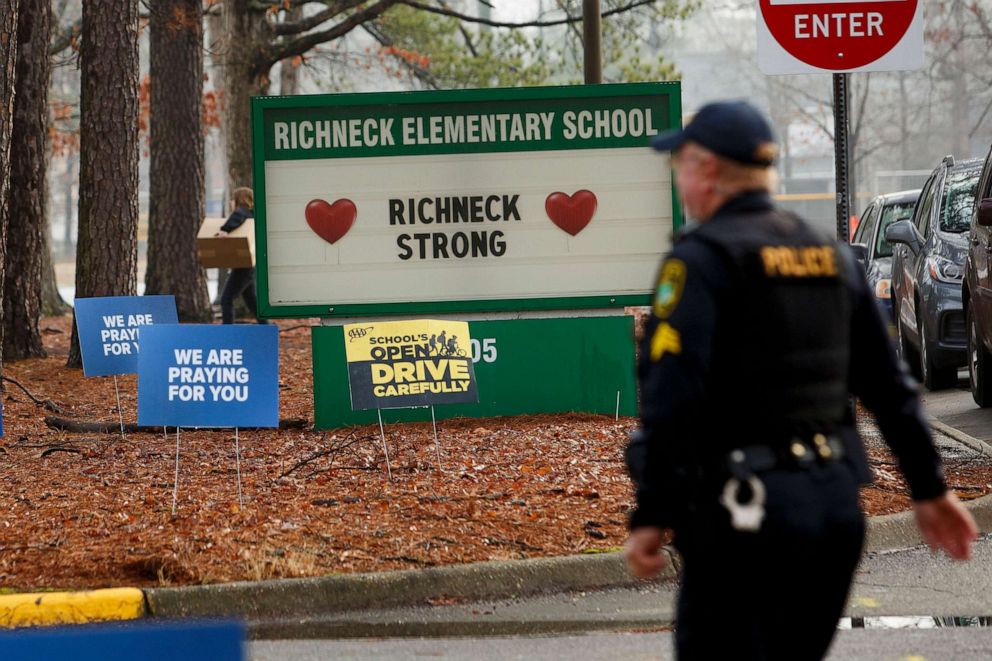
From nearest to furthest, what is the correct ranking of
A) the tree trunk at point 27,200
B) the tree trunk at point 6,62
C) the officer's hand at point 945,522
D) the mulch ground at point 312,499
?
1. the officer's hand at point 945,522
2. the mulch ground at point 312,499
3. the tree trunk at point 6,62
4. the tree trunk at point 27,200

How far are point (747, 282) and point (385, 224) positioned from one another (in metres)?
8.60

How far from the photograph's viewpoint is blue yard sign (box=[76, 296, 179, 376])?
479 inches

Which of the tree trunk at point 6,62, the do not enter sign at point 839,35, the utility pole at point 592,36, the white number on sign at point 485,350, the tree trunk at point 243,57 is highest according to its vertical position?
the tree trunk at point 243,57

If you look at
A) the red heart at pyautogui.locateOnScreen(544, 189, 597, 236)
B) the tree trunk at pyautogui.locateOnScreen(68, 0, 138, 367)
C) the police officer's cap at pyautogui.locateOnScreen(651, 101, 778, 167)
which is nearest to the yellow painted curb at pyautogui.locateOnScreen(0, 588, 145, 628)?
the police officer's cap at pyautogui.locateOnScreen(651, 101, 778, 167)

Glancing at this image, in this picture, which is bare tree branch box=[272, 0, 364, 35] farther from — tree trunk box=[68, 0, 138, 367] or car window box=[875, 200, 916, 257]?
car window box=[875, 200, 916, 257]

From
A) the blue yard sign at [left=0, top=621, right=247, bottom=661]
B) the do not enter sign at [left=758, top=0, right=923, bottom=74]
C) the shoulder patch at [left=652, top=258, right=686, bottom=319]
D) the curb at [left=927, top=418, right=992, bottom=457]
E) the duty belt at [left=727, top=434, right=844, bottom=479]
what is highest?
the do not enter sign at [left=758, top=0, right=923, bottom=74]

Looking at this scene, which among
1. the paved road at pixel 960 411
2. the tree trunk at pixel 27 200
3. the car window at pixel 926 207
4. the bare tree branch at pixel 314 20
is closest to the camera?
Answer: the paved road at pixel 960 411

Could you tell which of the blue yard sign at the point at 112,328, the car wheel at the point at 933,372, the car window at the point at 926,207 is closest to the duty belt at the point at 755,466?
the blue yard sign at the point at 112,328

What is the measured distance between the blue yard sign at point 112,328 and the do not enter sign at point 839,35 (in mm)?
5773

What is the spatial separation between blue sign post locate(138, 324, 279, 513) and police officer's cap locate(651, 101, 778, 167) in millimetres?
5446

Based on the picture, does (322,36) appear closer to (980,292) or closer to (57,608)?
(980,292)

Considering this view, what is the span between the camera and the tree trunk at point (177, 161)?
834 inches

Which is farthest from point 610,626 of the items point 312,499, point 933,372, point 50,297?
point 50,297

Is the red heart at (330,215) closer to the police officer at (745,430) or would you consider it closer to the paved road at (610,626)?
the paved road at (610,626)
